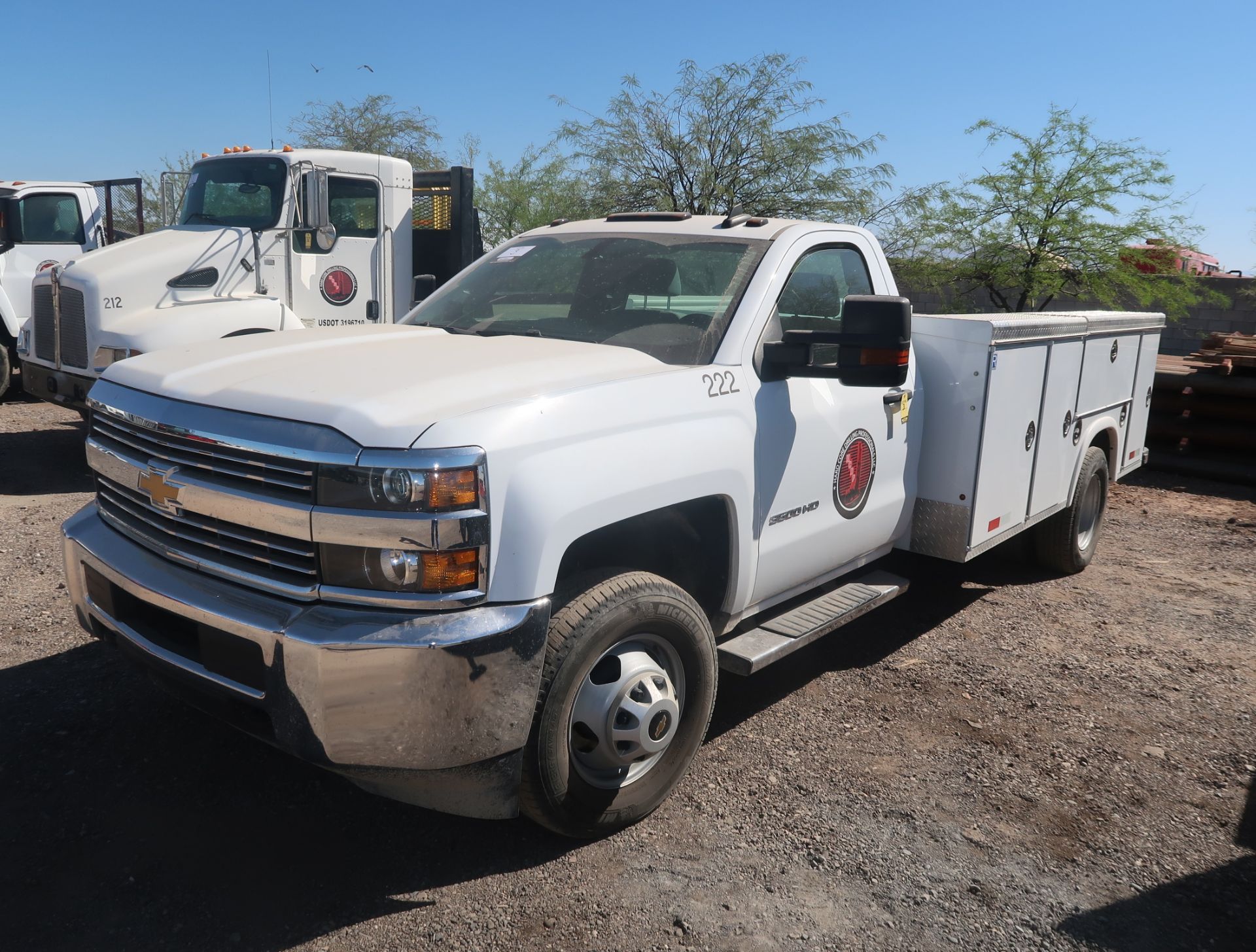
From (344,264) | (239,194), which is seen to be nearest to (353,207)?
(344,264)

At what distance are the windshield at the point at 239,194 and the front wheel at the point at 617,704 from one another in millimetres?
6514

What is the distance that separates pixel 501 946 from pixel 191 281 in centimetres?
686

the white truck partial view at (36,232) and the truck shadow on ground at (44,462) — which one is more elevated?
the white truck partial view at (36,232)

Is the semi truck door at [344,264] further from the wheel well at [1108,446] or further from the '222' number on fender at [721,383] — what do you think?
the '222' number on fender at [721,383]

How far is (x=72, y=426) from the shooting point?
10.5m

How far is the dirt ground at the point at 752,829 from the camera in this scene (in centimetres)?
286

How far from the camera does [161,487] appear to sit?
3006 mm

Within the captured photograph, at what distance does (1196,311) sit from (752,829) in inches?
621

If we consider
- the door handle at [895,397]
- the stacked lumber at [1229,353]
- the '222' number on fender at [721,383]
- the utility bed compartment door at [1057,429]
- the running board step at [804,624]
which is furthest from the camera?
the stacked lumber at [1229,353]

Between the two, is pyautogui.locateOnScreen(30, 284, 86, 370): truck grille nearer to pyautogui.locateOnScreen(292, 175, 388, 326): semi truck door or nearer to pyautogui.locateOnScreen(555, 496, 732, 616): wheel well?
pyautogui.locateOnScreen(292, 175, 388, 326): semi truck door

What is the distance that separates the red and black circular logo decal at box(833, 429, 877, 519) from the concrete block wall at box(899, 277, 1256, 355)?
11161mm

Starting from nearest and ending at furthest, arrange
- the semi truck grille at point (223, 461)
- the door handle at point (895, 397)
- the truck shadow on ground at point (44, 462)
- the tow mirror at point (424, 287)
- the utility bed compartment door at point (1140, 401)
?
the semi truck grille at point (223, 461), the door handle at point (895, 397), the tow mirror at point (424, 287), the utility bed compartment door at point (1140, 401), the truck shadow on ground at point (44, 462)

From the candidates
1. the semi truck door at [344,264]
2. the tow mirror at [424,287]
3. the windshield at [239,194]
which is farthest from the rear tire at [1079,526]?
the windshield at [239,194]

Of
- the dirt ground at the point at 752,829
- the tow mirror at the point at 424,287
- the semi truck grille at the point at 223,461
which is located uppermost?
the tow mirror at the point at 424,287
